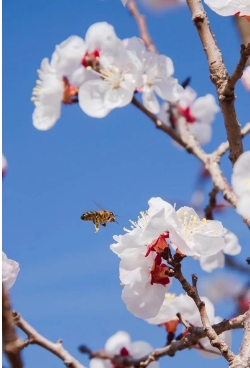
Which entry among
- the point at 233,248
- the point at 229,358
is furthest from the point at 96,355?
the point at 229,358

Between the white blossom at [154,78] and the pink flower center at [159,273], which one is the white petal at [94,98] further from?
the pink flower center at [159,273]

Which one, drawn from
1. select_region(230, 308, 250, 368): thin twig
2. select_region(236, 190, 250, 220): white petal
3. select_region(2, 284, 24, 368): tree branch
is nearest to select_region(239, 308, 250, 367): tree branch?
select_region(230, 308, 250, 368): thin twig

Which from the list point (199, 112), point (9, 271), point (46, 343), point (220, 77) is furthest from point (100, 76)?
point (9, 271)

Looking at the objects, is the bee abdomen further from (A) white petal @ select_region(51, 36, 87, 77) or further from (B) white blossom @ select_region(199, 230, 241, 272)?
(A) white petal @ select_region(51, 36, 87, 77)

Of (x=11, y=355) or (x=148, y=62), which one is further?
(x=148, y=62)

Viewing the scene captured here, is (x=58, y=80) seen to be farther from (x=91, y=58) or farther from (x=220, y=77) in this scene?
(x=220, y=77)

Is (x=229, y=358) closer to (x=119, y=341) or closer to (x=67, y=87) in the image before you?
(x=119, y=341)
